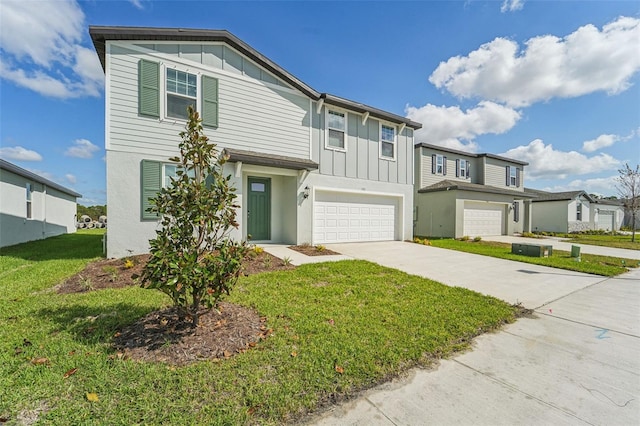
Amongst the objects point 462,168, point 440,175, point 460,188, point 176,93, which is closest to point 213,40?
point 176,93

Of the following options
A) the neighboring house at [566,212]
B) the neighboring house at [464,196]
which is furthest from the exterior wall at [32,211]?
the neighboring house at [566,212]

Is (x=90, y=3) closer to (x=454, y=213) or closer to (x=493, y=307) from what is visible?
(x=493, y=307)

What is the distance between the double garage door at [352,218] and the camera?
35.5ft

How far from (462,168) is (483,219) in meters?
4.59

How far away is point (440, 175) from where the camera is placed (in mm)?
18281

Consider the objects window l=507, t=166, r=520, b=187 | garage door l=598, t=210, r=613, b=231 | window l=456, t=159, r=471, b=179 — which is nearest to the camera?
window l=456, t=159, r=471, b=179

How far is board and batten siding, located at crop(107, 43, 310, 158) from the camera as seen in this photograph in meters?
7.54

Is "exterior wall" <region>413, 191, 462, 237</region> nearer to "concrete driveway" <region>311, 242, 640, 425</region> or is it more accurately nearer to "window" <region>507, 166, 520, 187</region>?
"window" <region>507, 166, 520, 187</region>

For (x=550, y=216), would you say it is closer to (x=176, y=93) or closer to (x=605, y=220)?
(x=605, y=220)

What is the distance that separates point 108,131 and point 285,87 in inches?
238

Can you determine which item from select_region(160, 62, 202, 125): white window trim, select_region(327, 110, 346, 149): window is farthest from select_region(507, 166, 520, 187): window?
select_region(160, 62, 202, 125): white window trim

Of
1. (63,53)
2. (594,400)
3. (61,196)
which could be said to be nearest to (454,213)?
(594,400)

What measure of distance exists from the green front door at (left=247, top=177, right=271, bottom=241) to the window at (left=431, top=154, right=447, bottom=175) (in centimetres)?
1262

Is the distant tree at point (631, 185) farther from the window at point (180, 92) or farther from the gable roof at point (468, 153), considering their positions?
the window at point (180, 92)
